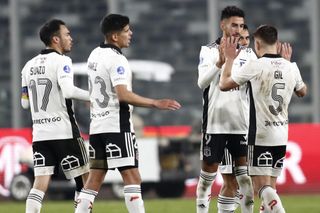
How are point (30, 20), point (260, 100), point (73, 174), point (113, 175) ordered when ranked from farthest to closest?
1. point (30, 20)
2. point (113, 175)
3. point (73, 174)
4. point (260, 100)

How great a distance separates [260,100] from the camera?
13.0m

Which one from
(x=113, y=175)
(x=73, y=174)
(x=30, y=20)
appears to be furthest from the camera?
(x=30, y=20)

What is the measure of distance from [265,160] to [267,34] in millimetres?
1346

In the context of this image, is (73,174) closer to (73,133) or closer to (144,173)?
(73,133)

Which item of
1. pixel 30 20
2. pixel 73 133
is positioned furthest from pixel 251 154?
pixel 30 20

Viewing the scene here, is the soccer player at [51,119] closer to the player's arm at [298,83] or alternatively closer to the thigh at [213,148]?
the thigh at [213,148]

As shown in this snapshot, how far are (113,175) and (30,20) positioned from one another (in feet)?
27.1

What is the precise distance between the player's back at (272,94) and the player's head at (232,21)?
4.09 feet

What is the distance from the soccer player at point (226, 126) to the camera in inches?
556

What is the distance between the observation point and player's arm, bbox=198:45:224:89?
13539mm

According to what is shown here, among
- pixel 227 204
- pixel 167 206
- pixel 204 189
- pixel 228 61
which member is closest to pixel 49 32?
pixel 228 61

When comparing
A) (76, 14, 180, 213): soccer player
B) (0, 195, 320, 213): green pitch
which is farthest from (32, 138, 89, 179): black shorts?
(0, 195, 320, 213): green pitch

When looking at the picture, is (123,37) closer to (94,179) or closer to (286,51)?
(94,179)

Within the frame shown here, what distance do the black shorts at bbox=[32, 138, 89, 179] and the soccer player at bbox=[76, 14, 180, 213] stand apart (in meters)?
0.64
